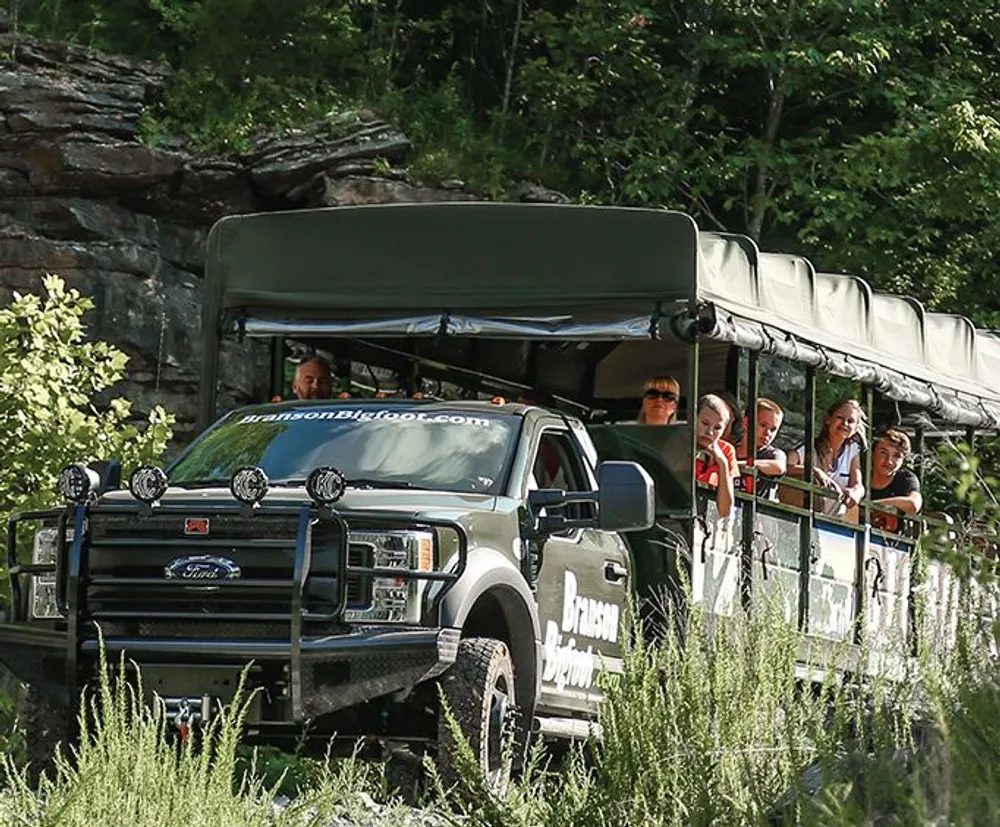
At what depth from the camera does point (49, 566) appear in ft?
32.3

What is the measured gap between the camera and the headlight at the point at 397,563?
934 cm

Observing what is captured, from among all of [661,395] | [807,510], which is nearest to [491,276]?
[661,395]

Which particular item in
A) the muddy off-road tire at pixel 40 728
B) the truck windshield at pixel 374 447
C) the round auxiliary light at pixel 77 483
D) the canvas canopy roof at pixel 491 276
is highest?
the canvas canopy roof at pixel 491 276

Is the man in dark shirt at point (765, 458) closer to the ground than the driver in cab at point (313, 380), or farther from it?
closer to the ground

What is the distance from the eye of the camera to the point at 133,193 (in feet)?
82.9

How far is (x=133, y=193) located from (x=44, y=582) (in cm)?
1576

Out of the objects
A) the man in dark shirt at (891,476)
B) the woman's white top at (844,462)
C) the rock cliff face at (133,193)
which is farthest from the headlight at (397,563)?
the rock cliff face at (133,193)

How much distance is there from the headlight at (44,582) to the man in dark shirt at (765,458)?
3.84 metres

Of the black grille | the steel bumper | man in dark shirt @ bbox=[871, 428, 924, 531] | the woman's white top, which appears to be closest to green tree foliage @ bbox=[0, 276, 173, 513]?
the black grille

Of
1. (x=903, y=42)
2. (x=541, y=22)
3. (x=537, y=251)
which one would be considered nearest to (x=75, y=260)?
(x=541, y=22)

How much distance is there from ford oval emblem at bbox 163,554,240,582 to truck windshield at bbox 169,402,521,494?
85cm

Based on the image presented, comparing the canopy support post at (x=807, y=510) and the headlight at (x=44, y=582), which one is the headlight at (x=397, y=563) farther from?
the canopy support post at (x=807, y=510)

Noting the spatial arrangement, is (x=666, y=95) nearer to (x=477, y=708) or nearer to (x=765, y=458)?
(x=765, y=458)

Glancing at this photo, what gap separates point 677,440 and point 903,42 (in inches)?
713
